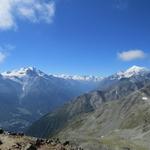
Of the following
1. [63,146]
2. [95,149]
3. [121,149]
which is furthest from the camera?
[121,149]

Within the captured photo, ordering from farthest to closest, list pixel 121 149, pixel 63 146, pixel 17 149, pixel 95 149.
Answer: pixel 121 149
pixel 95 149
pixel 63 146
pixel 17 149

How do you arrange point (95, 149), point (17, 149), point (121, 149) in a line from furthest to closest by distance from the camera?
point (121, 149)
point (95, 149)
point (17, 149)

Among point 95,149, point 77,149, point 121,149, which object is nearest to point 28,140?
point 77,149

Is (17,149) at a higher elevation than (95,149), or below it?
below

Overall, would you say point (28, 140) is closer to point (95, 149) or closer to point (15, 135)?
point (15, 135)

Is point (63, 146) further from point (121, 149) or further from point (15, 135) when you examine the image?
point (121, 149)

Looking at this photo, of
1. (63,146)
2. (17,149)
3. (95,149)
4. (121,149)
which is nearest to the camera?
(17,149)

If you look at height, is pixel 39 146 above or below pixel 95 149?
below

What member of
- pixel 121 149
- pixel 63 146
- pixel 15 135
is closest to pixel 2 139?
pixel 15 135

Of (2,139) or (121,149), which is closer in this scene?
(2,139)
